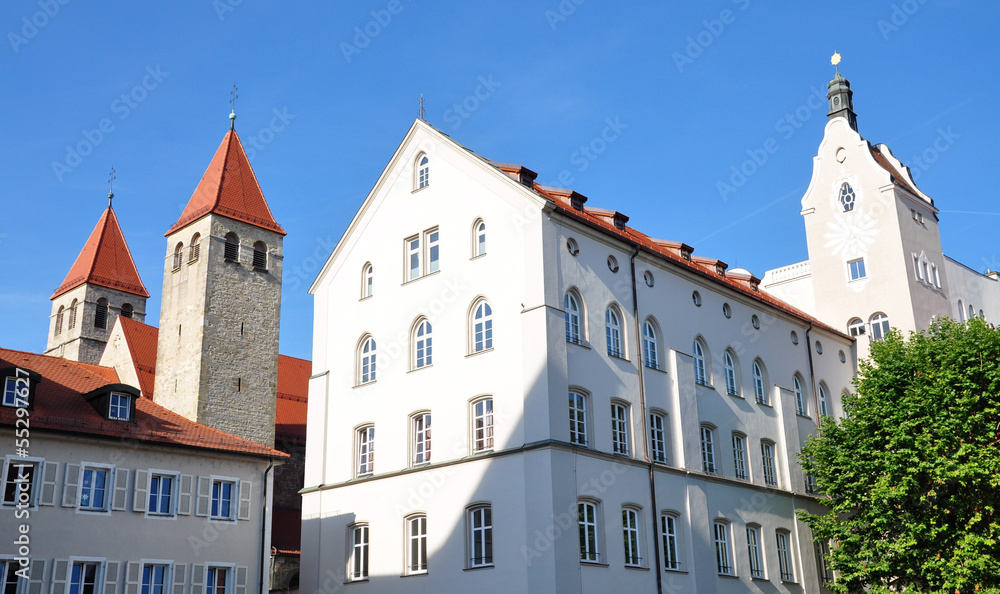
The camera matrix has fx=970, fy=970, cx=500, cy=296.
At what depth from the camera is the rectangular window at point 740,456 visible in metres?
34.9

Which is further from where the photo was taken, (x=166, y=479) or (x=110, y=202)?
(x=110, y=202)

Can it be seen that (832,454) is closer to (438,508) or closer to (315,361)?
(438,508)

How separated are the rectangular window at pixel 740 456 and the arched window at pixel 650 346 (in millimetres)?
5158

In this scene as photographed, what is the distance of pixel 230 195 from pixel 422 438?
1137 inches

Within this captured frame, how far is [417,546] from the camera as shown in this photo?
98.0ft

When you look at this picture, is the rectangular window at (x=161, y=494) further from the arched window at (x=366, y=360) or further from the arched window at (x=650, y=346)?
the arched window at (x=650, y=346)

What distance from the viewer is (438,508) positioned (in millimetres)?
29406

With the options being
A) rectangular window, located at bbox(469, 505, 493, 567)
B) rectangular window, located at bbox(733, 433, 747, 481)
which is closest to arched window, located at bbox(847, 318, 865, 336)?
rectangular window, located at bbox(733, 433, 747, 481)

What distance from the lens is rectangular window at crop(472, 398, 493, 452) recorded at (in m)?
29.0

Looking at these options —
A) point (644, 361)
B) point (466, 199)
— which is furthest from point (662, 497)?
point (466, 199)

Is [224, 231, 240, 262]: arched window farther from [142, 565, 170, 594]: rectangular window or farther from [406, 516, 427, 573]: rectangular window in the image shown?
[406, 516, 427, 573]: rectangular window

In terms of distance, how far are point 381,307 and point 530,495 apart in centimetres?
999

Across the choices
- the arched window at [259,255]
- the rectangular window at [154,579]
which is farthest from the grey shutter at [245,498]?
the arched window at [259,255]

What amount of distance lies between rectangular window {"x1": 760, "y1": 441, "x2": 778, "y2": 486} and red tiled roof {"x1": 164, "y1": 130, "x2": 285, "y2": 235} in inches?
1222
